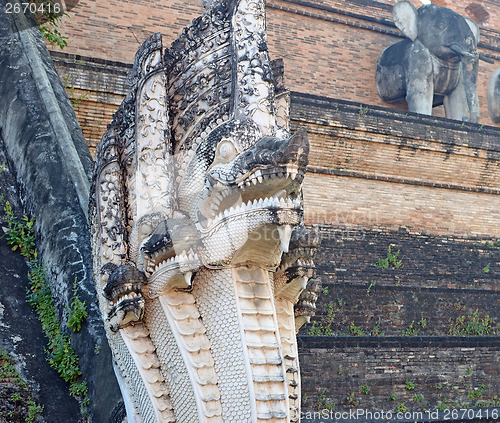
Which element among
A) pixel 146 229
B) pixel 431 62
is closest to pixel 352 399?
pixel 146 229

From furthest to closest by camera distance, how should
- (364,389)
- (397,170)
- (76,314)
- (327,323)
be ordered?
(397,170) → (327,323) → (364,389) → (76,314)

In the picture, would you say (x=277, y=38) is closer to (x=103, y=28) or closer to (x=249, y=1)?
(x=103, y=28)

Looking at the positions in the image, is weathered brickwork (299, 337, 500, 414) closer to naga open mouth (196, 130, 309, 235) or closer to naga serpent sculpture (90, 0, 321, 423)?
naga serpent sculpture (90, 0, 321, 423)

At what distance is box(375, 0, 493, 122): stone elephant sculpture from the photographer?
1530 cm

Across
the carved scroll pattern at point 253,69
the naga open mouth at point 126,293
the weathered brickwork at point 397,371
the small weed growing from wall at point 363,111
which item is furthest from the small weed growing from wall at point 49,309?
the small weed growing from wall at point 363,111

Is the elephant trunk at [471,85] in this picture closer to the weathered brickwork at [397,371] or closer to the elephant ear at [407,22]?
the elephant ear at [407,22]

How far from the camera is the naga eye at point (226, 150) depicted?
3.54m

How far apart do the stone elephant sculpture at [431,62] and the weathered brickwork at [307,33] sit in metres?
0.59

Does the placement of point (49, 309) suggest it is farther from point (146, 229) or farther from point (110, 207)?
point (146, 229)

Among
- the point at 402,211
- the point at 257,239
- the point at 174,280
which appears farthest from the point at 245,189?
the point at 402,211

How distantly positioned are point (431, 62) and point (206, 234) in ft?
42.1

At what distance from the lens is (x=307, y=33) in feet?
53.0

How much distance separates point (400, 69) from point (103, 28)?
605cm

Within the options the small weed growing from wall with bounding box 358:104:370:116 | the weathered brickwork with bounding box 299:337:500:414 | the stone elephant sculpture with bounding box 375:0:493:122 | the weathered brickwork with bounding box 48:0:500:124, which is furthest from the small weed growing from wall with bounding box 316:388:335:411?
the stone elephant sculpture with bounding box 375:0:493:122
